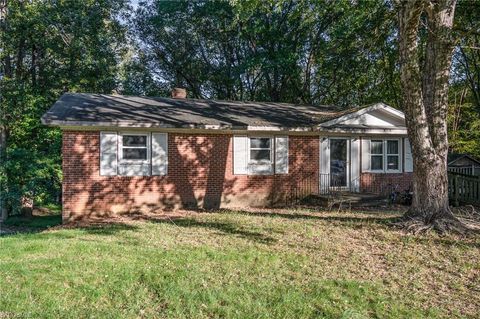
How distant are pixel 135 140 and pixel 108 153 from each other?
0.98 m

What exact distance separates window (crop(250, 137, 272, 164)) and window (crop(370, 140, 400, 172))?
446cm

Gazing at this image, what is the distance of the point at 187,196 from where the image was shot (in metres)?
13.6

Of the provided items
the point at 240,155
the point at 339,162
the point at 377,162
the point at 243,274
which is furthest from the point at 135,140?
the point at 377,162

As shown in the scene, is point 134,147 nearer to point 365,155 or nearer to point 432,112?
point 432,112

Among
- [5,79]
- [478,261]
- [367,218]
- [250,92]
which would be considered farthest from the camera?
[250,92]

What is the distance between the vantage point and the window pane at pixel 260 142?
14453 mm

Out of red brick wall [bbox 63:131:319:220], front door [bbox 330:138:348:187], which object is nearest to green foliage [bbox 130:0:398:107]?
front door [bbox 330:138:348:187]

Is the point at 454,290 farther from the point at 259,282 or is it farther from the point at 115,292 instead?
the point at 115,292

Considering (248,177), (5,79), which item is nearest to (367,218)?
(248,177)

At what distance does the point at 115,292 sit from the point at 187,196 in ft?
26.3

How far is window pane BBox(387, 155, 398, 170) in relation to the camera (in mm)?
16109

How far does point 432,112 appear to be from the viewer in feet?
30.4

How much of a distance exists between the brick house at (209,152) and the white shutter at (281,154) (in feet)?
0.12

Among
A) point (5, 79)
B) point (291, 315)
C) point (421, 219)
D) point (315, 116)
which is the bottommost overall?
point (291, 315)
